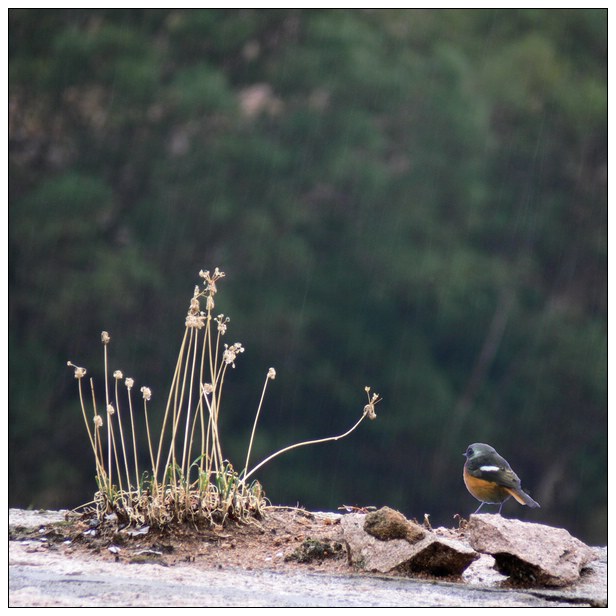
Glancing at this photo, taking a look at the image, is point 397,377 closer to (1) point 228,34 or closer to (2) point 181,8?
(1) point 228,34

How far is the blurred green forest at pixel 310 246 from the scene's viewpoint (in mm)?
9820

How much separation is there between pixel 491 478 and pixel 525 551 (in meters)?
0.37

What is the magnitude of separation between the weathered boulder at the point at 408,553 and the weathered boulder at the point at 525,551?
6 cm

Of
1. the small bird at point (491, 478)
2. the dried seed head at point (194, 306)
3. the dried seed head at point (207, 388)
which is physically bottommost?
the small bird at point (491, 478)

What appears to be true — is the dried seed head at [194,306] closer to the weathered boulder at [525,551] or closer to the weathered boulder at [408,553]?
the weathered boulder at [408,553]

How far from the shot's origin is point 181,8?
1112cm

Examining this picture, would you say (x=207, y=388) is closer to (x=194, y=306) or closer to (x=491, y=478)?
(x=194, y=306)

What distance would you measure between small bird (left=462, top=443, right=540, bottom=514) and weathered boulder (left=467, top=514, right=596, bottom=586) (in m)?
0.21

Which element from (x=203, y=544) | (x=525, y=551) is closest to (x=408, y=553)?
(x=525, y=551)

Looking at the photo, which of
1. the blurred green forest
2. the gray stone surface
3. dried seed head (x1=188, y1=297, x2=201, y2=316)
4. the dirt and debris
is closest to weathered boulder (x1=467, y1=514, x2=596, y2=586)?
the gray stone surface

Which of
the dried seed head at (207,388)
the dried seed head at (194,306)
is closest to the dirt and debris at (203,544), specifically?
the dried seed head at (207,388)

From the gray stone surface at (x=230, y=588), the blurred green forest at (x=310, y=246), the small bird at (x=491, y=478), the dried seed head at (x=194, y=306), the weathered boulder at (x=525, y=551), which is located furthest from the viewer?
the blurred green forest at (x=310, y=246)

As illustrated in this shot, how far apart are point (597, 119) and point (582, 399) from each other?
3.49 metres

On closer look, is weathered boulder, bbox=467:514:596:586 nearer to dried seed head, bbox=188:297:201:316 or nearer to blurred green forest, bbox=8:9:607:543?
dried seed head, bbox=188:297:201:316
